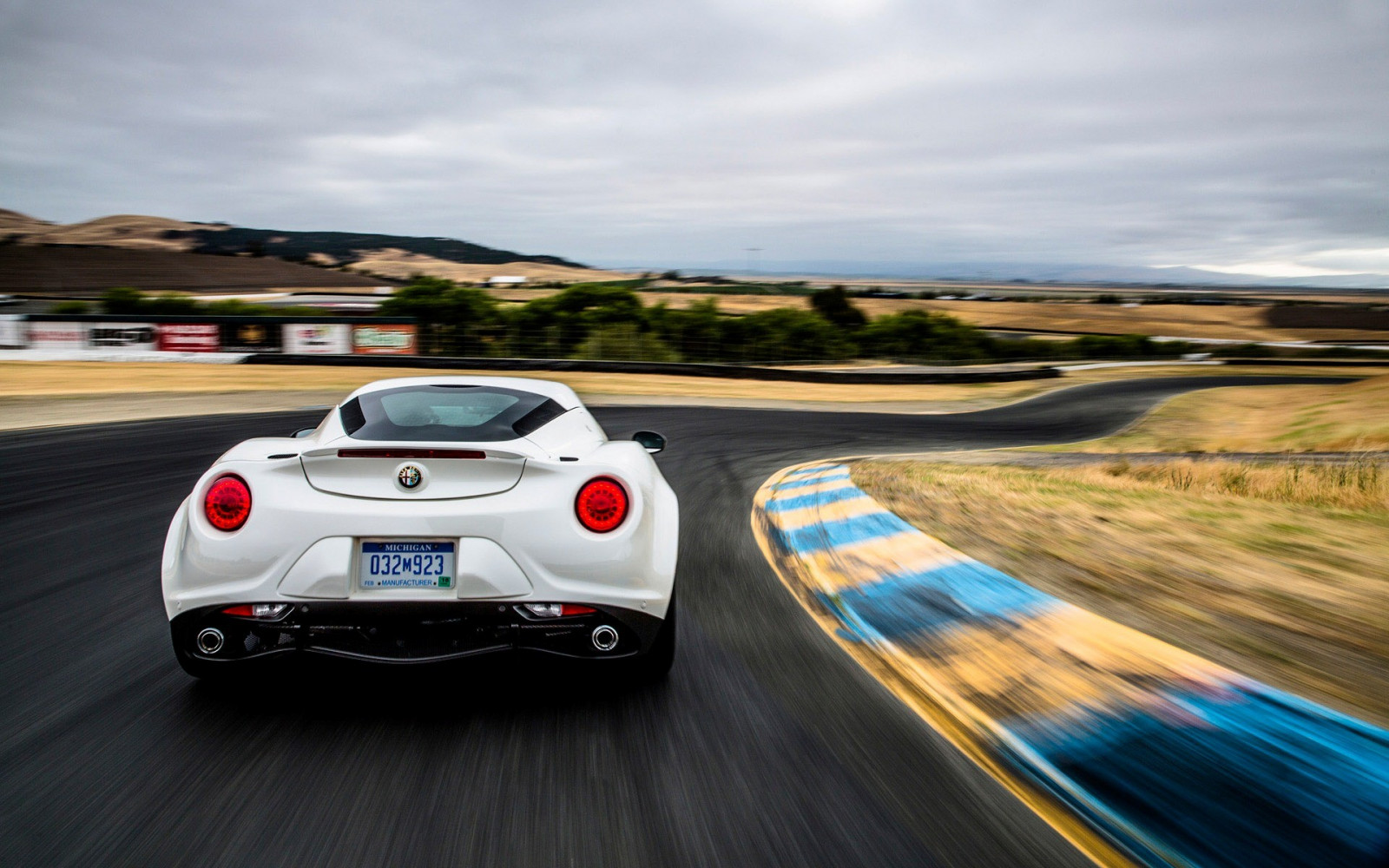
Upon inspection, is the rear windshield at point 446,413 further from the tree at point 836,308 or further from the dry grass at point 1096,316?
the tree at point 836,308

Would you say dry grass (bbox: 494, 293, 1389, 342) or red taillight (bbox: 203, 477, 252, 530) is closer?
red taillight (bbox: 203, 477, 252, 530)

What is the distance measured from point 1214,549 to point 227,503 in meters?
6.35

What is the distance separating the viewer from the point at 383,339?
108ft

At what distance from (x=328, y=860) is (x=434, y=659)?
0.93m

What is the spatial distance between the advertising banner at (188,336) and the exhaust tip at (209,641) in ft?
104

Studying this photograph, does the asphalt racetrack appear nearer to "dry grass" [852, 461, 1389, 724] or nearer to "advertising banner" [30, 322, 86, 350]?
"dry grass" [852, 461, 1389, 724]

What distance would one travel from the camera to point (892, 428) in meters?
20.2

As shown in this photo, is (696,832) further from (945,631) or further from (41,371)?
(41,371)

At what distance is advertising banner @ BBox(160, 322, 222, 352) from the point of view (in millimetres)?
31438

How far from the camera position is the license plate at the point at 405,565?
343 cm

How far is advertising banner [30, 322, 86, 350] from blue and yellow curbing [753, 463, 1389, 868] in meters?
32.4

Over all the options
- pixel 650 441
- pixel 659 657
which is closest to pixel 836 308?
pixel 650 441

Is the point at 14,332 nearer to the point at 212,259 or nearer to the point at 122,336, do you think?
the point at 122,336

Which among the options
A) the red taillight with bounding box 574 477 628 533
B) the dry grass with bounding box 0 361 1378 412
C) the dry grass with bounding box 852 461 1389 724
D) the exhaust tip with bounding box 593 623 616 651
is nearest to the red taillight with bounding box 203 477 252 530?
the red taillight with bounding box 574 477 628 533
